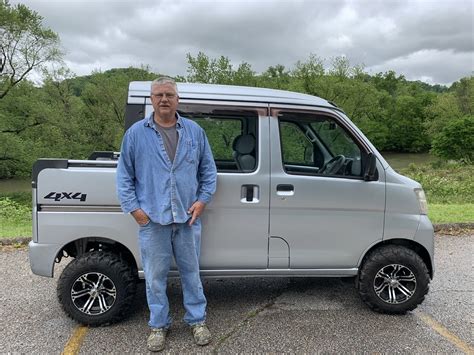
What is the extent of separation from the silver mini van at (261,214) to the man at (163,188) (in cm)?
34

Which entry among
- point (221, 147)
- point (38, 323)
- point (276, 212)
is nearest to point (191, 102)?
point (221, 147)

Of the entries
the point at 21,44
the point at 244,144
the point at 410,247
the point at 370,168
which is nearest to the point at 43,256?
the point at 244,144

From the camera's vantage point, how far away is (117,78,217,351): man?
2.87m

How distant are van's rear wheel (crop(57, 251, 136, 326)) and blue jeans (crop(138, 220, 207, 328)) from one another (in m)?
0.40

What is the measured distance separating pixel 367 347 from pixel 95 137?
3234 centimetres

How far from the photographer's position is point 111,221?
3.29m

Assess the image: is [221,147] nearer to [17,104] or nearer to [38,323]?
[38,323]

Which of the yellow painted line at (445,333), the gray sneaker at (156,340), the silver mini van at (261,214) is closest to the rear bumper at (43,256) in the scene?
the silver mini van at (261,214)

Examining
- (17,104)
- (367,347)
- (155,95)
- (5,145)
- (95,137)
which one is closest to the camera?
(155,95)

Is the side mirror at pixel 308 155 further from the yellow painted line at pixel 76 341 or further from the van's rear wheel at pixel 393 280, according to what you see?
the yellow painted line at pixel 76 341

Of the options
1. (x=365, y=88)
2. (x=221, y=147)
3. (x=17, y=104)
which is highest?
(x=365, y=88)

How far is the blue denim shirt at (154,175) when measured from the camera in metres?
2.87

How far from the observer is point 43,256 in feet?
10.7

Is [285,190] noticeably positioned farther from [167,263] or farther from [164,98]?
[164,98]
